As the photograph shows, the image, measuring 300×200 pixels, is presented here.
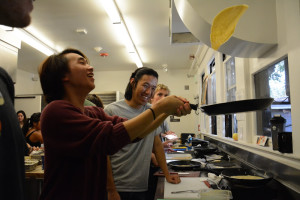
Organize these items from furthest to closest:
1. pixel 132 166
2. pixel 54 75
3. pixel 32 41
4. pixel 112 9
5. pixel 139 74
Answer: pixel 32 41, pixel 112 9, pixel 139 74, pixel 132 166, pixel 54 75

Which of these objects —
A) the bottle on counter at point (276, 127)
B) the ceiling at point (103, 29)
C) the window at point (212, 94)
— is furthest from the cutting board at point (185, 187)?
the window at point (212, 94)

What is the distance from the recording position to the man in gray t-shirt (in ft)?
4.93

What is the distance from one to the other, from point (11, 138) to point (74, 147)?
0.78ft

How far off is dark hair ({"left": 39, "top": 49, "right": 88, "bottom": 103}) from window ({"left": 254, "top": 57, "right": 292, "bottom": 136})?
4.87ft

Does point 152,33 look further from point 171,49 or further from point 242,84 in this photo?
point 242,84

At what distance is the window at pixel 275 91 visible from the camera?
5.33 feet

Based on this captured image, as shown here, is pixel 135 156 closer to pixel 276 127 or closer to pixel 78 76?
pixel 78 76

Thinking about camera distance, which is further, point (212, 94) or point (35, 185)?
point (212, 94)

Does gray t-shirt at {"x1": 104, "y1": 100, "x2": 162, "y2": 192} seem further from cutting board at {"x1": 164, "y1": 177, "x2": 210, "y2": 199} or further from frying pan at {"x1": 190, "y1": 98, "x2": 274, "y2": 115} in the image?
frying pan at {"x1": 190, "y1": 98, "x2": 274, "y2": 115}

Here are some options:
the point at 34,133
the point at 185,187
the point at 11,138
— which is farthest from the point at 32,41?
the point at 11,138

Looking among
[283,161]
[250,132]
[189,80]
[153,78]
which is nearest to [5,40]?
[153,78]

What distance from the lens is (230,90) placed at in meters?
3.40

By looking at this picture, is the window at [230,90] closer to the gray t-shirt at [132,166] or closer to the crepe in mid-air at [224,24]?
the gray t-shirt at [132,166]

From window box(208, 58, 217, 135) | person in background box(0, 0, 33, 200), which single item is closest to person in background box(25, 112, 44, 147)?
window box(208, 58, 217, 135)
